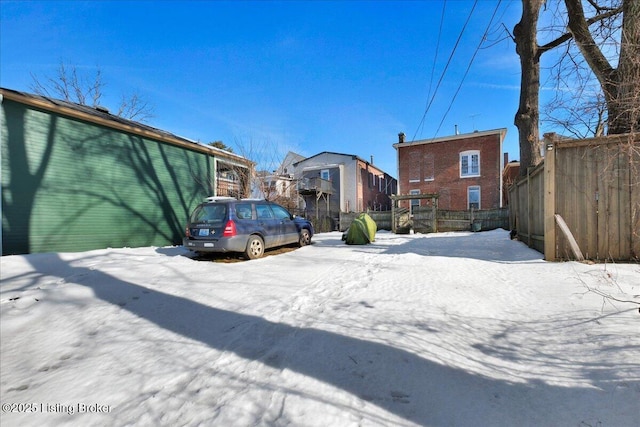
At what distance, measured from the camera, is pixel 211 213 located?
7266mm

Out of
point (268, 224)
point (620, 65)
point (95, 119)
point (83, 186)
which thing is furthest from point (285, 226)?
point (620, 65)

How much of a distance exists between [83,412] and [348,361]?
1883 mm

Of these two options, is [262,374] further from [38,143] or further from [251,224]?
[38,143]

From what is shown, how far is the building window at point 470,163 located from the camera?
23.2 meters

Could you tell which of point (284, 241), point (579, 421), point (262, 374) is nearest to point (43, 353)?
point (262, 374)

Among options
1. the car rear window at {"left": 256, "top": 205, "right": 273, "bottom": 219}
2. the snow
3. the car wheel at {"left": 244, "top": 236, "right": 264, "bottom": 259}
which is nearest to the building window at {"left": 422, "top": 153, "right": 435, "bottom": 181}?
the car rear window at {"left": 256, "top": 205, "right": 273, "bottom": 219}

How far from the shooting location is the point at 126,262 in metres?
6.21

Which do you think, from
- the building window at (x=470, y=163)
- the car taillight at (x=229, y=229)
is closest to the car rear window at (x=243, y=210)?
the car taillight at (x=229, y=229)

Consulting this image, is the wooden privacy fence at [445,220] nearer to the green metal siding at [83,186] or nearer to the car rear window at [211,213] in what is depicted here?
the green metal siding at [83,186]

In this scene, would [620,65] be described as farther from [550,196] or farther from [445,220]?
[445,220]

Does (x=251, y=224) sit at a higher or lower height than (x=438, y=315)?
higher

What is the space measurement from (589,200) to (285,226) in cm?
714

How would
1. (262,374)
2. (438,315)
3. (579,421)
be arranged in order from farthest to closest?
(438,315) < (262,374) < (579,421)

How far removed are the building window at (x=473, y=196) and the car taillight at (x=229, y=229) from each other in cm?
2113
